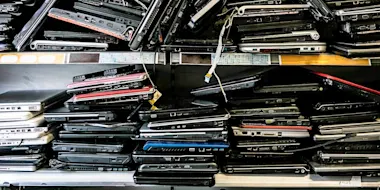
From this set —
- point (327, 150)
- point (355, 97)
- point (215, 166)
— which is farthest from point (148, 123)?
point (355, 97)

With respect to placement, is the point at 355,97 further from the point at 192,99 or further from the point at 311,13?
the point at 192,99

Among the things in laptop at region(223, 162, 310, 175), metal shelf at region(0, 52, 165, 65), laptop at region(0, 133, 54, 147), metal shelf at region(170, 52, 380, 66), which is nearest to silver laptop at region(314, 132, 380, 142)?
laptop at region(223, 162, 310, 175)

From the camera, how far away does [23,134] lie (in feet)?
4.76

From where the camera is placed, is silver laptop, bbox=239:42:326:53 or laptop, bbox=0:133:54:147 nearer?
silver laptop, bbox=239:42:326:53

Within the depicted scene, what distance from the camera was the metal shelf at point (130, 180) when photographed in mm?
1413

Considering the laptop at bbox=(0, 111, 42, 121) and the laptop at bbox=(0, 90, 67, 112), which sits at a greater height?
the laptop at bbox=(0, 90, 67, 112)

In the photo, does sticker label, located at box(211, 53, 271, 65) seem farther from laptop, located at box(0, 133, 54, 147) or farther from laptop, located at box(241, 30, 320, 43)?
laptop, located at box(0, 133, 54, 147)

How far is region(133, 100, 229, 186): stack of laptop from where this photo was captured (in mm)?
1396

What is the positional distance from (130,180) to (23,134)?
0.41 meters

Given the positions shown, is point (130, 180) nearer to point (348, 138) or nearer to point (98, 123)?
point (98, 123)

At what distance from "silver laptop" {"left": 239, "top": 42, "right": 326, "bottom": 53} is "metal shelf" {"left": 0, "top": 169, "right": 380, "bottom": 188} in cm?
44

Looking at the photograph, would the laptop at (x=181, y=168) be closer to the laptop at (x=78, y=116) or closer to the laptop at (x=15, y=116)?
the laptop at (x=78, y=116)

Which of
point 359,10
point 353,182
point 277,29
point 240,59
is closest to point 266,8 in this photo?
point 277,29

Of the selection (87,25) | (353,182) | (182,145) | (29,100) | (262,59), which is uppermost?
(87,25)
